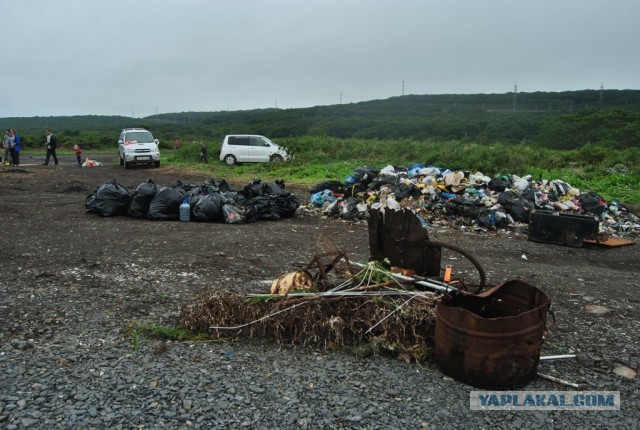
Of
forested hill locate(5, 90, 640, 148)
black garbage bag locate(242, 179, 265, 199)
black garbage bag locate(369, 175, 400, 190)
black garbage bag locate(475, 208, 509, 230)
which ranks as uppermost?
forested hill locate(5, 90, 640, 148)

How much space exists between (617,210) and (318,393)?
9836 millimetres

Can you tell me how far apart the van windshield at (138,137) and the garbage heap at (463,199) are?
12037mm

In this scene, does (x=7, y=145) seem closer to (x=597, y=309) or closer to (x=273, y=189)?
(x=273, y=189)

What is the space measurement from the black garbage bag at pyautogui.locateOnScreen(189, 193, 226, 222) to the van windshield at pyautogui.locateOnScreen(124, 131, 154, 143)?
13012 mm

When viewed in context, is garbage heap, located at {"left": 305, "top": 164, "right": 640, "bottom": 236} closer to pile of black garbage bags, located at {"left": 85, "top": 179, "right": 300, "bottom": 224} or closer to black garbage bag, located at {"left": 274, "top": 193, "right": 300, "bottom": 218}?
black garbage bag, located at {"left": 274, "top": 193, "right": 300, "bottom": 218}

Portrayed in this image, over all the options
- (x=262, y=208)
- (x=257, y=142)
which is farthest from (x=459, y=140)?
(x=262, y=208)

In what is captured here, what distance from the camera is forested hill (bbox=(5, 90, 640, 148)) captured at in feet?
104

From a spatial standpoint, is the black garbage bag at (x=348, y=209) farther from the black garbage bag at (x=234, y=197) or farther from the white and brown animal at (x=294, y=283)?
the white and brown animal at (x=294, y=283)

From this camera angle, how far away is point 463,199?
10000 mm

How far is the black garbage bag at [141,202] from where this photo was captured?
353 inches

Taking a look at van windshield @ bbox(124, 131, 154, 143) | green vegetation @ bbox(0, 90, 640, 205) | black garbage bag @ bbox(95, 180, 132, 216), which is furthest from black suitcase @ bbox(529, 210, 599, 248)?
van windshield @ bbox(124, 131, 154, 143)

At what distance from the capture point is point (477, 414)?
3029 mm

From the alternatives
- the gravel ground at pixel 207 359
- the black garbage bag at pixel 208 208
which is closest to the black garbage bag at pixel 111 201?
the black garbage bag at pixel 208 208
